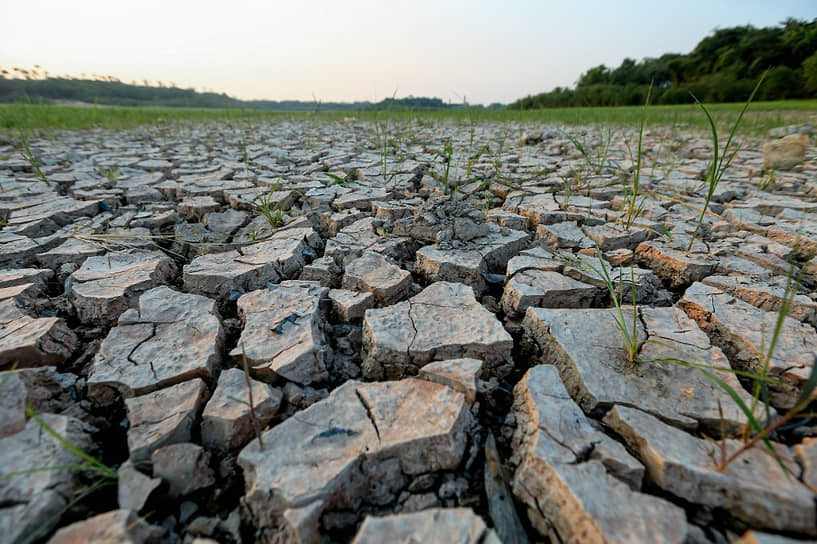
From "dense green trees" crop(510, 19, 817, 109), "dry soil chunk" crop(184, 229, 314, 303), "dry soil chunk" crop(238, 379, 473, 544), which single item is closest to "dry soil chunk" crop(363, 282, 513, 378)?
"dry soil chunk" crop(238, 379, 473, 544)

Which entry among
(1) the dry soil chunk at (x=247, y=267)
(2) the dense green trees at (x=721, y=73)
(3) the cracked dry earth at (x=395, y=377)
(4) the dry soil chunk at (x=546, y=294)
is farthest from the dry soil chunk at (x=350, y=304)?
(2) the dense green trees at (x=721, y=73)

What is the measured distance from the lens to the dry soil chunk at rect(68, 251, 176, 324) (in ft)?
4.14

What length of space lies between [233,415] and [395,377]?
0.43m

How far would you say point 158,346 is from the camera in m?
1.10

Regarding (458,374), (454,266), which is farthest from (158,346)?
(454,266)

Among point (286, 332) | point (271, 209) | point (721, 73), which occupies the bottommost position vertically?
point (286, 332)

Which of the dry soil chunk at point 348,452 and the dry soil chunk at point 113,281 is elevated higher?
the dry soil chunk at point 113,281

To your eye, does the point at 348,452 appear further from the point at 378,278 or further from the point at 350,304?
the point at 378,278

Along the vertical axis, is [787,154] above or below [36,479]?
above

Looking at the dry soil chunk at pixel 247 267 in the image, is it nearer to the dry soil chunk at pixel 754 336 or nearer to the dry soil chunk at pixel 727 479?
the dry soil chunk at pixel 727 479

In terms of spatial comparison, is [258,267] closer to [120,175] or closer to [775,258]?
[775,258]

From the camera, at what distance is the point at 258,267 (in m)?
1.48

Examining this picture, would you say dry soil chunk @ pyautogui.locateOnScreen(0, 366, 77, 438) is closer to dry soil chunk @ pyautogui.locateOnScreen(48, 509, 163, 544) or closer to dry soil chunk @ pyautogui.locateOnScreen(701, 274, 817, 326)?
dry soil chunk @ pyautogui.locateOnScreen(48, 509, 163, 544)

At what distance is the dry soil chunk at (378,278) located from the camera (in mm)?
1377
